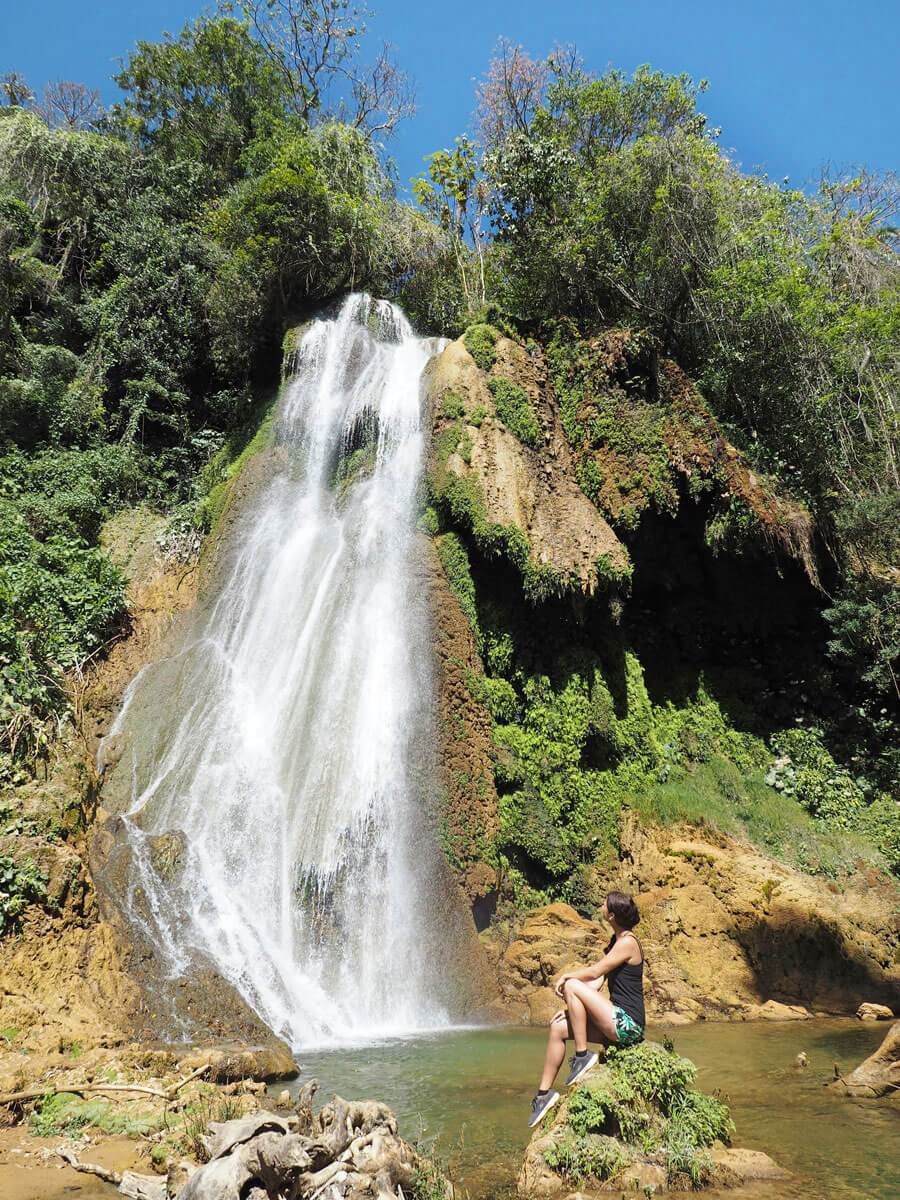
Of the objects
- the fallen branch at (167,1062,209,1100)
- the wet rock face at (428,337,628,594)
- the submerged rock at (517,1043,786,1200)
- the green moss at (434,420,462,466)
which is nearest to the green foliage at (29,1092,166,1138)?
the fallen branch at (167,1062,209,1100)

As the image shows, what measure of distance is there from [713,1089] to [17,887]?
6729mm

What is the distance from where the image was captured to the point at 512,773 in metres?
12.4

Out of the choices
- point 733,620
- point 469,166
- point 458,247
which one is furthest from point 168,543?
point 469,166

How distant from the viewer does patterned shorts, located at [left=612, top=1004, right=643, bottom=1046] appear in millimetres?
5195

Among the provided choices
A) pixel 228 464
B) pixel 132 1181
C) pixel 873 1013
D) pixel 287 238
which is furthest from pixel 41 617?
pixel 287 238

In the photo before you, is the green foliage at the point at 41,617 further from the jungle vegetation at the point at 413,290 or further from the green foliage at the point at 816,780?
the green foliage at the point at 816,780

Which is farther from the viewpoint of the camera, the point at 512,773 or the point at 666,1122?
the point at 512,773

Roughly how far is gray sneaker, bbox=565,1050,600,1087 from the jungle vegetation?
7454 millimetres

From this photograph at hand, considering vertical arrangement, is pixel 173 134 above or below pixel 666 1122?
above

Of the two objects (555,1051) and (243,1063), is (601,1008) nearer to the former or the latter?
(555,1051)

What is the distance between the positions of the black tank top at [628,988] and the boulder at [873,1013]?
6597mm

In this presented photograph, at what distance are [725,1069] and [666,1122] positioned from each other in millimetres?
2928

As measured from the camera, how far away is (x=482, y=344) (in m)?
15.9

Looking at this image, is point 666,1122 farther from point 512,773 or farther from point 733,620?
point 733,620
